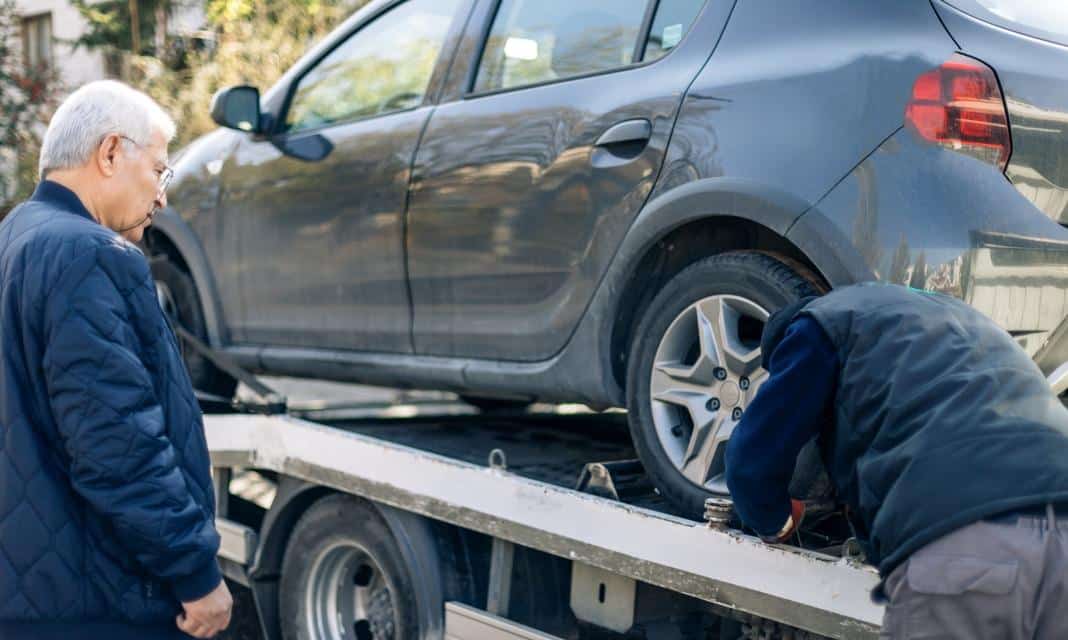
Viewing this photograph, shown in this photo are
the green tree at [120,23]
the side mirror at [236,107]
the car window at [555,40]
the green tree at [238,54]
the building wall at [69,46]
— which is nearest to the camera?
the car window at [555,40]

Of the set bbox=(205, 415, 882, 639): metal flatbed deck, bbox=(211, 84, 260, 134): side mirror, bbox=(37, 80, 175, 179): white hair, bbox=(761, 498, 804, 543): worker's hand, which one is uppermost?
bbox=(37, 80, 175, 179): white hair

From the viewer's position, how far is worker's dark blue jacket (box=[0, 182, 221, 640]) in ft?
7.93

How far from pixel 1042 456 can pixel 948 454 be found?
15cm

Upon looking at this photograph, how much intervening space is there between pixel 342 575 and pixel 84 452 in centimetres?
199

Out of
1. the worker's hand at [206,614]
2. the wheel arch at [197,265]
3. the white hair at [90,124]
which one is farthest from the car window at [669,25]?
the wheel arch at [197,265]

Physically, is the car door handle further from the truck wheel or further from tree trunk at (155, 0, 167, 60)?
tree trunk at (155, 0, 167, 60)

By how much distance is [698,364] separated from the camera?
3160 mm

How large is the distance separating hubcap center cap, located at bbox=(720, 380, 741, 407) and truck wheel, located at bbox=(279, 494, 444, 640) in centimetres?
126

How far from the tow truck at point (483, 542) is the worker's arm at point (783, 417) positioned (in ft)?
1.00

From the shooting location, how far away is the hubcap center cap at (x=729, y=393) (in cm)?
311

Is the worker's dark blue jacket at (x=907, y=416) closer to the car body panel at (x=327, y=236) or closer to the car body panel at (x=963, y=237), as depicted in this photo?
the car body panel at (x=963, y=237)

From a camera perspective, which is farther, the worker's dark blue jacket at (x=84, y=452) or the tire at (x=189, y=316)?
the tire at (x=189, y=316)

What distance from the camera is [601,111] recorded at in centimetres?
357

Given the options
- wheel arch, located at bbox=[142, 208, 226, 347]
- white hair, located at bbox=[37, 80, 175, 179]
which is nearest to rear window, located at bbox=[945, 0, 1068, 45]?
white hair, located at bbox=[37, 80, 175, 179]
